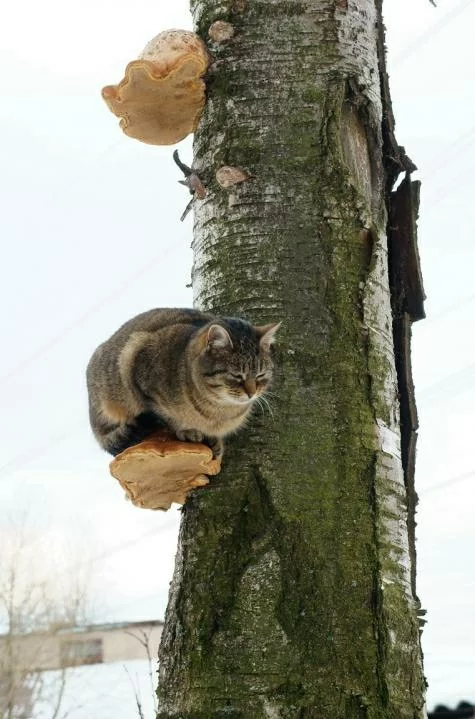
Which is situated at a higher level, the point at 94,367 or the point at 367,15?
the point at 367,15

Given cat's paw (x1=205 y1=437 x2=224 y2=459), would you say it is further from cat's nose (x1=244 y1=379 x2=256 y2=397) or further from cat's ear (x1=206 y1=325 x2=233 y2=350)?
cat's ear (x1=206 y1=325 x2=233 y2=350)

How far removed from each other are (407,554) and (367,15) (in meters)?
1.73

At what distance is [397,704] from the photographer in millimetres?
2500

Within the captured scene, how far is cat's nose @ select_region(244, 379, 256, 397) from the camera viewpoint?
3.03 m

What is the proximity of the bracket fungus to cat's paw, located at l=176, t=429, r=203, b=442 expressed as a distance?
0.45ft

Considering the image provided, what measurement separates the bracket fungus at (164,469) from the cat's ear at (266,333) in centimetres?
34

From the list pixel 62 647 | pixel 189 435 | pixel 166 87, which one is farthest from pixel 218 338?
pixel 62 647

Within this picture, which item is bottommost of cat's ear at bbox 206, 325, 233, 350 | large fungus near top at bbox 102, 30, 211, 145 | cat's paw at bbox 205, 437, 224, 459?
cat's paw at bbox 205, 437, 224, 459

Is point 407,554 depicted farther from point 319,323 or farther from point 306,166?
point 306,166

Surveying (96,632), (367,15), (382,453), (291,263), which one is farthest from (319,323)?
(96,632)

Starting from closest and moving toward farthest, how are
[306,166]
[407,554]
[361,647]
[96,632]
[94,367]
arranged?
[361,647], [407,554], [306,166], [94,367], [96,632]

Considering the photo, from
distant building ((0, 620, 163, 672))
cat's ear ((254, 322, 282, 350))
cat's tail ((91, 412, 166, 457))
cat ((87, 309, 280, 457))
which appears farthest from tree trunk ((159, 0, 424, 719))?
distant building ((0, 620, 163, 672))

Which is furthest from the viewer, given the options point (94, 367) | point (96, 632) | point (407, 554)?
point (96, 632)

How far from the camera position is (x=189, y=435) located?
3.13 metres
